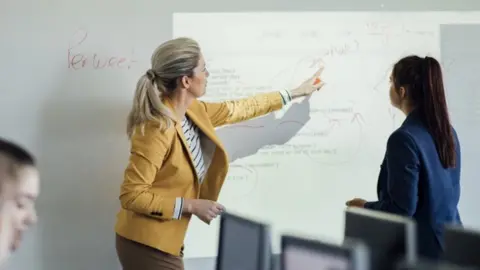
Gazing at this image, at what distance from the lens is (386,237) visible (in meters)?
1.35

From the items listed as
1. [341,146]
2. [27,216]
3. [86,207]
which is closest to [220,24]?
[341,146]

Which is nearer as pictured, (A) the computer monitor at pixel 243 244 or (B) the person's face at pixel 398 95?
(A) the computer monitor at pixel 243 244

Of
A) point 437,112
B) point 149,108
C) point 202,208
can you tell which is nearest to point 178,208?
point 202,208

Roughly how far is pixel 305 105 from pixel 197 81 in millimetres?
604

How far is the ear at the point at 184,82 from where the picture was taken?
230 cm

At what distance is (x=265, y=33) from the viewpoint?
2.68 m

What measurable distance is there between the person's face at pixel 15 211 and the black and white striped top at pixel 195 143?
0.97 m

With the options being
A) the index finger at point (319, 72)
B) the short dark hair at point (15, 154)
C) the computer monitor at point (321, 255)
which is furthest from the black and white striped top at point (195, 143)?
the computer monitor at point (321, 255)

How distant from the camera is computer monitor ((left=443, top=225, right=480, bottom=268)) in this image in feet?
4.12

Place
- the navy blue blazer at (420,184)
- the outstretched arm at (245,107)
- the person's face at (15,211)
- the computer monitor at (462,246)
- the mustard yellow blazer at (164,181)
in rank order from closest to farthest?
the computer monitor at (462,246)
the person's face at (15,211)
the navy blue blazer at (420,184)
the mustard yellow blazer at (164,181)
the outstretched arm at (245,107)

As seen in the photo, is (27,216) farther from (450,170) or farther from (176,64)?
(450,170)

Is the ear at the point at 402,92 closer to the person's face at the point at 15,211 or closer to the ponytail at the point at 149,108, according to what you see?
the ponytail at the point at 149,108

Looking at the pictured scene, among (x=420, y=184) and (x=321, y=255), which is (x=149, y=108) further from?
(x=321, y=255)

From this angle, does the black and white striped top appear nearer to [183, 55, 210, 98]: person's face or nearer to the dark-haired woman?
[183, 55, 210, 98]: person's face
